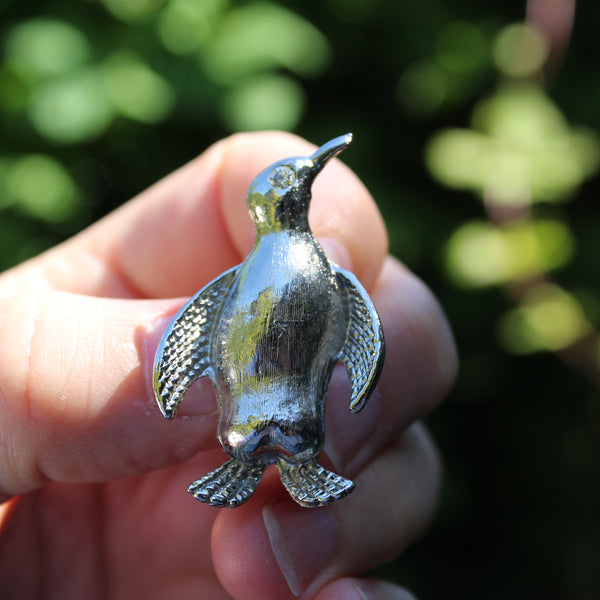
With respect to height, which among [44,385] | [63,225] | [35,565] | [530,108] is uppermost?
[530,108]

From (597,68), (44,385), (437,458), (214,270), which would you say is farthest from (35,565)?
(597,68)

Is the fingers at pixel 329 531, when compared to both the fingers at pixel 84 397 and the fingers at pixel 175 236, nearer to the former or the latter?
the fingers at pixel 84 397

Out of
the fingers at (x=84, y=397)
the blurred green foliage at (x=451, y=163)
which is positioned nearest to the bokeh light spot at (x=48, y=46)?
the blurred green foliage at (x=451, y=163)

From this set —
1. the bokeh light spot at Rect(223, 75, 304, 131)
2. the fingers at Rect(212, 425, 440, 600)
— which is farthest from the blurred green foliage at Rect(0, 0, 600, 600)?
the fingers at Rect(212, 425, 440, 600)

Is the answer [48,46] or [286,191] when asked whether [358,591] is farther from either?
[48,46]

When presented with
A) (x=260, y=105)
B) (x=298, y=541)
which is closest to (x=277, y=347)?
(x=298, y=541)

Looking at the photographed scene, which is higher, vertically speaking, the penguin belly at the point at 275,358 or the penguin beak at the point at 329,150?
the penguin beak at the point at 329,150

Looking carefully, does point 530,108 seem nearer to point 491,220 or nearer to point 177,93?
point 491,220
